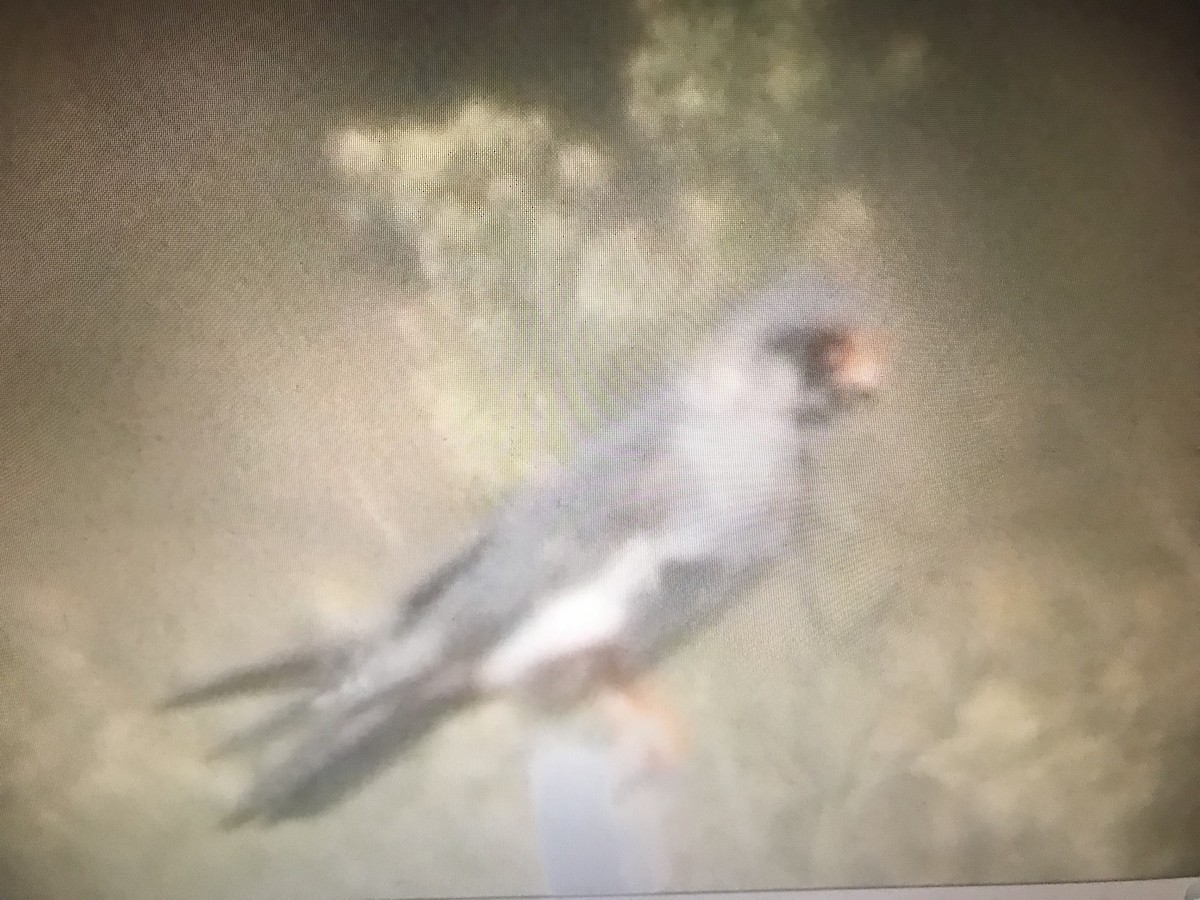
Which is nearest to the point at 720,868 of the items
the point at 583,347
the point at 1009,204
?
the point at 583,347

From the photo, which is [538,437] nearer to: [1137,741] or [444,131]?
[444,131]

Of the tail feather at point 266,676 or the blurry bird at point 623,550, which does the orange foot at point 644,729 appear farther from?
the tail feather at point 266,676

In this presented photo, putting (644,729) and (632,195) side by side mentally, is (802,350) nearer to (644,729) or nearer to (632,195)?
(632,195)

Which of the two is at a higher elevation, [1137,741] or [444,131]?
[444,131]

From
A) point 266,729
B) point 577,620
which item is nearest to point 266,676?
point 266,729

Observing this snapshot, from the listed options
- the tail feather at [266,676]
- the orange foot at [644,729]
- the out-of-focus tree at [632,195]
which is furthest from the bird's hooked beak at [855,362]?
the tail feather at [266,676]

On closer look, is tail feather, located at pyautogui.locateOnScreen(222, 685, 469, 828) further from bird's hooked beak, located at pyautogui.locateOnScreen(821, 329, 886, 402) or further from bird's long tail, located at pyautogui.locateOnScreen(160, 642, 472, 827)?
bird's hooked beak, located at pyautogui.locateOnScreen(821, 329, 886, 402)
